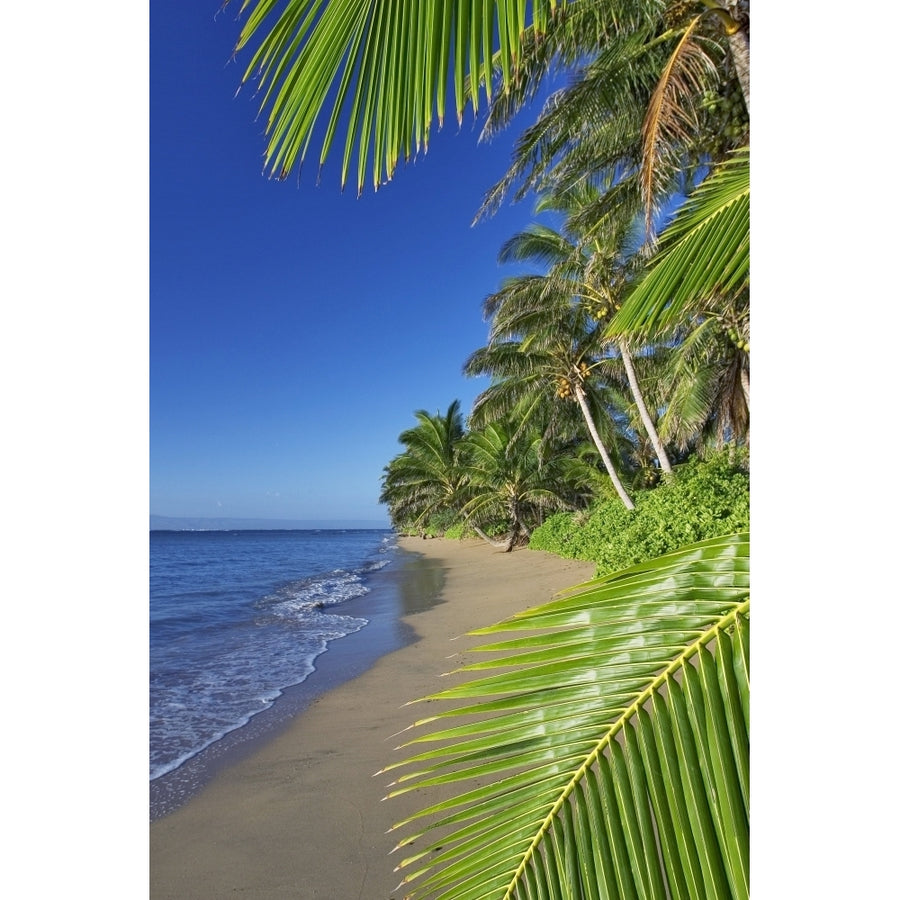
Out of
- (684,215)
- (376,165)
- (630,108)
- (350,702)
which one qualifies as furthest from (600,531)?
(376,165)

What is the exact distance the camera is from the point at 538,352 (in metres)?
14.8

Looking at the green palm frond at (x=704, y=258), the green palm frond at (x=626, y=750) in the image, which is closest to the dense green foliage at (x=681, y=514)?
the green palm frond at (x=704, y=258)

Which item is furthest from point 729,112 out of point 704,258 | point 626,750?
point 626,750

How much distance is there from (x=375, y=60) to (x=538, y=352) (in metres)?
14.4

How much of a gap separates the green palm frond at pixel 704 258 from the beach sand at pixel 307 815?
1.73 meters

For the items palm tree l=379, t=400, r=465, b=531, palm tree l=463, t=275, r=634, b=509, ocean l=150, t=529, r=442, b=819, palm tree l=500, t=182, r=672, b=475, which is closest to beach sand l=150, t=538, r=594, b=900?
ocean l=150, t=529, r=442, b=819

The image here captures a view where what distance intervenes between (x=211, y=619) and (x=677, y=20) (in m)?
12.2

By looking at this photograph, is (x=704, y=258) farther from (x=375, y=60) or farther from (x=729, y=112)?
(x=729, y=112)

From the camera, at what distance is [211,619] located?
11625mm

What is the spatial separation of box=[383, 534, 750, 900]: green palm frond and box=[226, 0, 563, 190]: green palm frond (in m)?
0.69

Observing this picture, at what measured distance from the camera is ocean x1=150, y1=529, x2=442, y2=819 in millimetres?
4965
